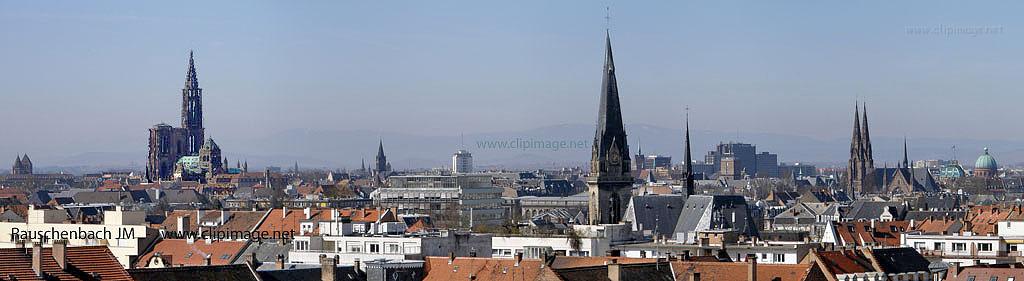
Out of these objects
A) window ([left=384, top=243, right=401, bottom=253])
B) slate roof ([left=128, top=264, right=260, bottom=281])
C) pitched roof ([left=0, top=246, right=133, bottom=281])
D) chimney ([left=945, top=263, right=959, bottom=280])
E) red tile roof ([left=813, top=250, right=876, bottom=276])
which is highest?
pitched roof ([left=0, top=246, right=133, bottom=281])

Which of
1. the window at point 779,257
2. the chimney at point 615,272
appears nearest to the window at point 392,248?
the window at point 779,257

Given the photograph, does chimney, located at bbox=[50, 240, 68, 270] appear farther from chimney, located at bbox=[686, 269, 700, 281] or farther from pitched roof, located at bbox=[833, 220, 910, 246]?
pitched roof, located at bbox=[833, 220, 910, 246]

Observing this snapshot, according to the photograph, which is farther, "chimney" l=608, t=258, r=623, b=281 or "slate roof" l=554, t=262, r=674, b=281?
"chimney" l=608, t=258, r=623, b=281

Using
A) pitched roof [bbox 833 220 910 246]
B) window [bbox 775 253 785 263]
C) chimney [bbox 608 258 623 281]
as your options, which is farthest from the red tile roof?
pitched roof [bbox 833 220 910 246]

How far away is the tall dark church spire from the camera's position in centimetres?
15588

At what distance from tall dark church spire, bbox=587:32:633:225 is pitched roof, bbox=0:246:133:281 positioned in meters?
99.0

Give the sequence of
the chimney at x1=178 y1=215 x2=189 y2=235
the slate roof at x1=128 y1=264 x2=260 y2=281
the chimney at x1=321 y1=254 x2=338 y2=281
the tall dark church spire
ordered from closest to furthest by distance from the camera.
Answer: the slate roof at x1=128 y1=264 x2=260 y2=281 < the chimney at x1=321 y1=254 x2=338 y2=281 < the chimney at x1=178 y1=215 x2=189 y2=235 < the tall dark church spire

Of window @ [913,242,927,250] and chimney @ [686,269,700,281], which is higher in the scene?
chimney @ [686,269,700,281]

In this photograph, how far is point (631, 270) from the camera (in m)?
78.8

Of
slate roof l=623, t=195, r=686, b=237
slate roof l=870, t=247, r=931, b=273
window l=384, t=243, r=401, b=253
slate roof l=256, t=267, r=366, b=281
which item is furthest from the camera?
slate roof l=623, t=195, r=686, b=237

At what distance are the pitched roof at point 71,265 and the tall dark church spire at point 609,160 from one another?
98973 mm

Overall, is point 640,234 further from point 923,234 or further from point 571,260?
point 571,260

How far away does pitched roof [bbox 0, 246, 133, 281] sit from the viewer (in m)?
52.9

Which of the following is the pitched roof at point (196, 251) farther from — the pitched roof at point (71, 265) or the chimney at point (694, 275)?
the pitched roof at point (71, 265)
